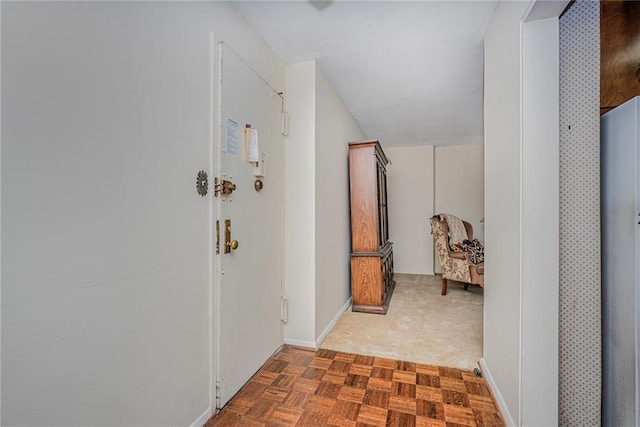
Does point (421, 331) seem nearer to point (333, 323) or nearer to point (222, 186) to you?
point (333, 323)

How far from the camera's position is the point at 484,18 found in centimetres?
177

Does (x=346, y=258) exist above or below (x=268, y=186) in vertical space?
below

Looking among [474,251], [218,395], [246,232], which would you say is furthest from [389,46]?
[474,251]

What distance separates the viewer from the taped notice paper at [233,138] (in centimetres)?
165

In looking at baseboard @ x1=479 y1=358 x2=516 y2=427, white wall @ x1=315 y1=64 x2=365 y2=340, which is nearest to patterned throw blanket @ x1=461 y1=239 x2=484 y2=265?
white wall @ x1=315 y1=64 x2=365 y2=340

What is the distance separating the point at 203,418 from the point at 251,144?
1.51m

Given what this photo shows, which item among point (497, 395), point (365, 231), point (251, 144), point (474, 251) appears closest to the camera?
point (497, 395)

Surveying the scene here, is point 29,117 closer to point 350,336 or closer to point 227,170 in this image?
point 227,170

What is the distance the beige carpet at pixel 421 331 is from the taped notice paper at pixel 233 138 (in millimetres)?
1662

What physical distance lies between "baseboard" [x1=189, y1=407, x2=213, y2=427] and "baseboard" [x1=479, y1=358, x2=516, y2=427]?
4.83 ft

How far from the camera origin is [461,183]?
4.99 metres

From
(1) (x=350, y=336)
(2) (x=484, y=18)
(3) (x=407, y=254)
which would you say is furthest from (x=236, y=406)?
(3) (x=407, y=254)

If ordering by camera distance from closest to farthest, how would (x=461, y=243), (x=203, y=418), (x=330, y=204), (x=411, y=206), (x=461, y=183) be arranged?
(x=203, y=418) → (x=330, y=204) → (x=461, y=243) → (x=461, y=183) → (x=411, y=206)

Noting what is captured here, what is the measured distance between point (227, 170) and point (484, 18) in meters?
1.81
